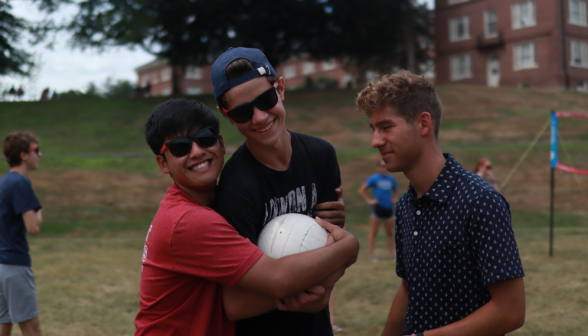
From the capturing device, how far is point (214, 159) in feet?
9.32

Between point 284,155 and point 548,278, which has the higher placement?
point 284,155

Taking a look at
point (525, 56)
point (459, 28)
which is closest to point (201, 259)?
point (525, 56)

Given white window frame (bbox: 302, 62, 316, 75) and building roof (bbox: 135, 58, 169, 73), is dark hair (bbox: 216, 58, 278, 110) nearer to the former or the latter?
white window frame (bbox: 302, 62, 316, 75)

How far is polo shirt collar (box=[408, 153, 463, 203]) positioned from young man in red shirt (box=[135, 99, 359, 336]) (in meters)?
0.56

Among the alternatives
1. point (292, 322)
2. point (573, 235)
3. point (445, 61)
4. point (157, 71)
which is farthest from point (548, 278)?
point (157, 71)

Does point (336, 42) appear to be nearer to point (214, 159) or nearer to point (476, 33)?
point (476, 33)

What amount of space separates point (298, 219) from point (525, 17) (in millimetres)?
43064

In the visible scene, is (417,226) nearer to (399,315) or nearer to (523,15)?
(399,315)

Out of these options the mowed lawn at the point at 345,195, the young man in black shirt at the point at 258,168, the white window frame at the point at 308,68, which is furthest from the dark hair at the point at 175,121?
the white window frame at the point at 308,68

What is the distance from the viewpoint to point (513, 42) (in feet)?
133

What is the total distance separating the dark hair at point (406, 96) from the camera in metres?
2.53

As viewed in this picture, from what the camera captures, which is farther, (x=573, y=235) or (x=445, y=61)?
(x=445, y=61)

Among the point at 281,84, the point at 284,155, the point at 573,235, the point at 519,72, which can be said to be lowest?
the point at 573,235

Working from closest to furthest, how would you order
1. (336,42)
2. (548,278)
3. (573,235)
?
(548,278)
(573,235)
(336,42)
